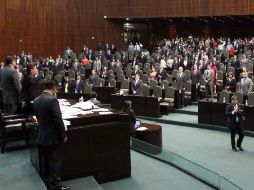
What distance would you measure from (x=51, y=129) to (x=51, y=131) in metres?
0.02

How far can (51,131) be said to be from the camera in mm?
3520

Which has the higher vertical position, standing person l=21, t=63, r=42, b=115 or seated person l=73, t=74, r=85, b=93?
standing person l=21, t=63, r=42, b=115

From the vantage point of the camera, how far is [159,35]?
22.0 metres

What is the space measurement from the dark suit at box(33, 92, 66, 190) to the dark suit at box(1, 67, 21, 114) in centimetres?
181

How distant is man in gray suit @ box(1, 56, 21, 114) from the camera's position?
5223 millimetres

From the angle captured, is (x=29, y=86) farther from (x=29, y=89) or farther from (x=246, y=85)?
(x=246, y=85)

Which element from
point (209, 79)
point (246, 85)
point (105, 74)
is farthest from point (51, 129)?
point (105, 74)

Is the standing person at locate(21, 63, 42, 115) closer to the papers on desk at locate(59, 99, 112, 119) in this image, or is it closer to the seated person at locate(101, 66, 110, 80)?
the papers on desk at locate(59, 99, 112, 119)

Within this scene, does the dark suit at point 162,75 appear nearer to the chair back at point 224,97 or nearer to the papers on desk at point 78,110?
the chair back at point 224,97

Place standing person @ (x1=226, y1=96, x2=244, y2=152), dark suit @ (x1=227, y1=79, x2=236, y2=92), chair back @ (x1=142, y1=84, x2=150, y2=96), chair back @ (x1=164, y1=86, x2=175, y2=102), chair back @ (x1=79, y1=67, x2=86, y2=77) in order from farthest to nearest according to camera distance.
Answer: chair back @ (x1=79, y1=67, x2=86, y2=77) < chair back @ (x1=142, y1=84, x2=150, y2=96) < chair back @ (x1=164, y1=86, x2=175, y2=102) < dark suit @ (x1=227, y1=79, x2=236, y2=92) < standing person @ (x1=226, y1=96, x2=244, y2=152)

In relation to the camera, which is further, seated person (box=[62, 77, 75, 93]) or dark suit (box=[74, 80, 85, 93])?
seated person (box=[62, 77, 75, 93])

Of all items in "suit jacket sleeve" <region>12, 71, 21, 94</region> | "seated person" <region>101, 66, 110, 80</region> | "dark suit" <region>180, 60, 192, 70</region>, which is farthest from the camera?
"seated person" <region>101, 66, 110, 80</region>

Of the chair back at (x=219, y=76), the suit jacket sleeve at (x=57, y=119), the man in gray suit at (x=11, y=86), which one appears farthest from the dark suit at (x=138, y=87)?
the suit jacket sleeve at (x=57, y=119)

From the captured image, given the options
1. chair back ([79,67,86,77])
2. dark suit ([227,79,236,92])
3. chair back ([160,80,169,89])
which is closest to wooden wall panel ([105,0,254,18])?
chair back ([79,67,86,77])
